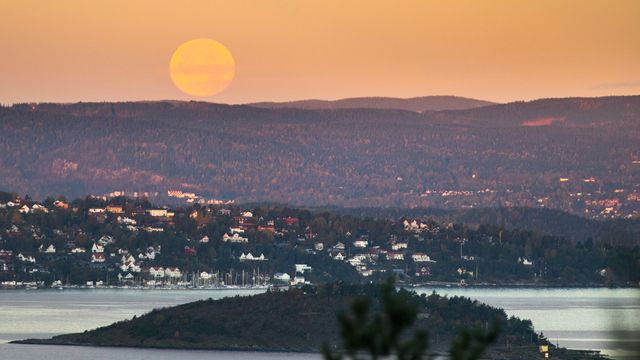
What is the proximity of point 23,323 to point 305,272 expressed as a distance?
52.0 metres

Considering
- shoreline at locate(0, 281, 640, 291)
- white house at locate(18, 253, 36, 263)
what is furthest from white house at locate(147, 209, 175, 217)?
shoreline at locate(0, 281, 640, 291)

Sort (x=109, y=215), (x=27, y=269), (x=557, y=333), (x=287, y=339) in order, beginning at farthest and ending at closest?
(x=109, y=215) → (x=27, y=269) → (x=557, y=333) → (x=287, y=339)

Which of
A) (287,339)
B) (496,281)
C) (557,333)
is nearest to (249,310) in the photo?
(287,339)

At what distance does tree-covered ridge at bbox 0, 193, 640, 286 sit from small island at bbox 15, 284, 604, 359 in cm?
5919

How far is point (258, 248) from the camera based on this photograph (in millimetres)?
154250

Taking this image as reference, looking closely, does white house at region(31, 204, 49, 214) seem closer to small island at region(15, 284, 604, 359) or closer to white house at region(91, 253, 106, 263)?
white house at region(91, 253, 106, 263)

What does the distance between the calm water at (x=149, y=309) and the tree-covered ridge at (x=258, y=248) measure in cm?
594

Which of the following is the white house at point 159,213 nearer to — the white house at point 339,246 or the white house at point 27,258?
the white house at point 339,246

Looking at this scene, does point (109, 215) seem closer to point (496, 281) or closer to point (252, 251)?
point (252, 251)

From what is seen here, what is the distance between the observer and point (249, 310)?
80250mm

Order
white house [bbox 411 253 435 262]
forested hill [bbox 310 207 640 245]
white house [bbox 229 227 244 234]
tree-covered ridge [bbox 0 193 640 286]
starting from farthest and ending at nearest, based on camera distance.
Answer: forested hill [bbox 310 207 640 245]
white house [bbox 229 227 244 234]
white house [bbox 411 253 435 262]
tree-covered ridge [bbox 0 193 640 286]

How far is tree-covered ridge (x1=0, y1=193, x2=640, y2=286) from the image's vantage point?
14538 cm

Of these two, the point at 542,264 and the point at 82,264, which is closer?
the point at 82,264

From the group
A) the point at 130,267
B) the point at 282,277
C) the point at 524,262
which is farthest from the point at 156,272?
the point at 524,262
